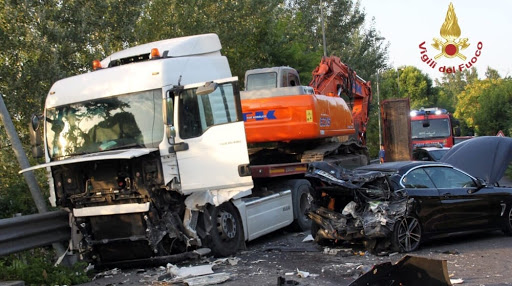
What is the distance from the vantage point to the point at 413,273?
673cm

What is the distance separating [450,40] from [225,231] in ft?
87.3

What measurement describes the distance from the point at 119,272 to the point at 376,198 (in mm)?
4257

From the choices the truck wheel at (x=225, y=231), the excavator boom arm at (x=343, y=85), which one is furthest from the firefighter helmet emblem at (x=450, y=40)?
the truck wheel at (x=225, y=231)

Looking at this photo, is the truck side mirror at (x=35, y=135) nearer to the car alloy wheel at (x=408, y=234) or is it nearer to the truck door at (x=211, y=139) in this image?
the truck door at (x=211, y=139)

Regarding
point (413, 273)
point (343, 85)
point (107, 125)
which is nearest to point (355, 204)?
point (413, 273)

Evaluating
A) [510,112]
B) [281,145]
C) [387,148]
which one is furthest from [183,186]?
[510,112]

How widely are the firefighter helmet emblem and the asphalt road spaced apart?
23.0m

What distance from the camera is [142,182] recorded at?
957 cm

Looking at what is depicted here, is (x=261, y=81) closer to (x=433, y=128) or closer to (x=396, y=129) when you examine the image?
(x=396, y=129)

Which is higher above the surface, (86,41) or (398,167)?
(86,41)

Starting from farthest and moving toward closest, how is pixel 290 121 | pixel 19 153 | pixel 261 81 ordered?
pixel 261 81, pixel 290 121, pixel 19 153

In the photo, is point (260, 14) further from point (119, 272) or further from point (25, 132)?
point (119, 272)

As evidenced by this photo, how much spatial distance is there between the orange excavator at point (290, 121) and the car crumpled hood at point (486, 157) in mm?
3019

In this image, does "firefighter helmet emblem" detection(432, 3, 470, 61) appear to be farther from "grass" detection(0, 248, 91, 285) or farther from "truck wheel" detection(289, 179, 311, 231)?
"grass" detection(0, 248, 91, 285)
